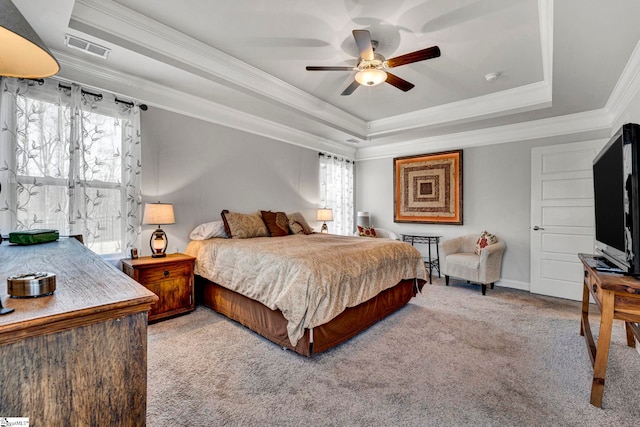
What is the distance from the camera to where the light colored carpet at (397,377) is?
168cm

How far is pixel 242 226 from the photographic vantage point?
373cm

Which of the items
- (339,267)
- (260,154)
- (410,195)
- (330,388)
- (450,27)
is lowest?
(330,388)

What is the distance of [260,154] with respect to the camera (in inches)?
177

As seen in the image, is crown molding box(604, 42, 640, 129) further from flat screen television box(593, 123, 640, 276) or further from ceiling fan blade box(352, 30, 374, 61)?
ceiling fan blade box(352, 30, 374, 61)

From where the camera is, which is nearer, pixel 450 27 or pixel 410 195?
pixel 450 27

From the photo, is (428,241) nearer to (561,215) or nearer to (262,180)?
(561,215)

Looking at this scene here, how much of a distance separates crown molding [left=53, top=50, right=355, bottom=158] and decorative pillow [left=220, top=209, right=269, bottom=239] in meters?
1.30

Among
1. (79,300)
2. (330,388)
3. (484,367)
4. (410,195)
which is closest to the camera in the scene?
(79,300)

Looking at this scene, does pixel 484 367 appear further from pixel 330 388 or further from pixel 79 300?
pixel 79 300

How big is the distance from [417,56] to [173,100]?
2.78 metres

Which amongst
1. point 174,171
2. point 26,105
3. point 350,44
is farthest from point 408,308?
point 26,105

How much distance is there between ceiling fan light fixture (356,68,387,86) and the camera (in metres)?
2.62

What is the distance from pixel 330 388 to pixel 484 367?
3.87ft

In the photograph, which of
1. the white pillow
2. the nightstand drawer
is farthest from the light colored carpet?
the white pillow
